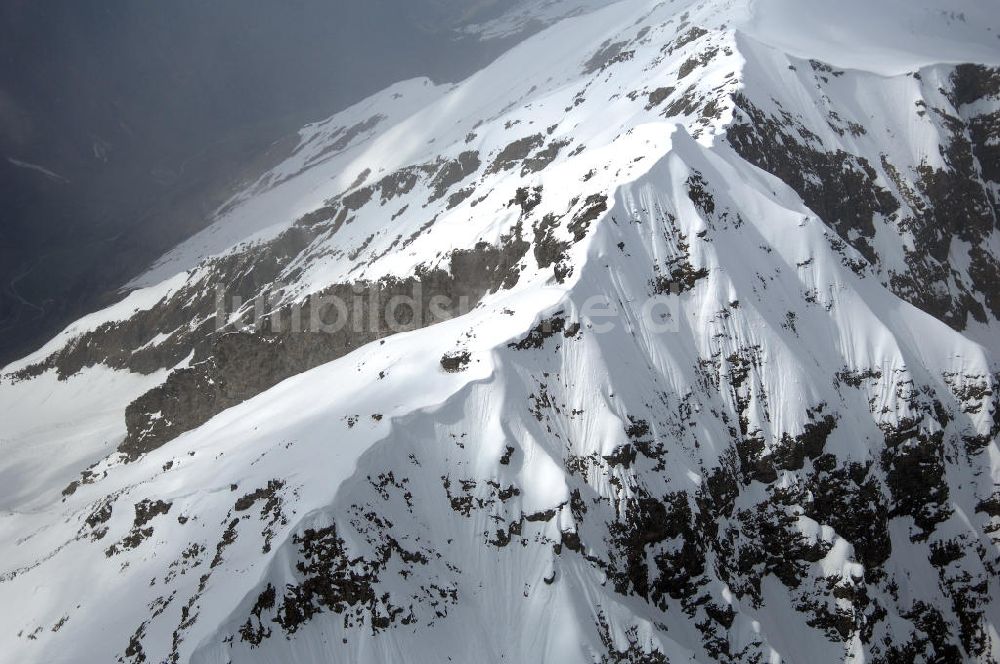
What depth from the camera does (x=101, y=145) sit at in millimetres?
169875

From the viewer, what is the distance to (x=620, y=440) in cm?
3638

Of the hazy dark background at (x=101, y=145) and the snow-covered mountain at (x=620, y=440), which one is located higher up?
the hazy dark background at (x=101, y=145)

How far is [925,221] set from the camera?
65312mm

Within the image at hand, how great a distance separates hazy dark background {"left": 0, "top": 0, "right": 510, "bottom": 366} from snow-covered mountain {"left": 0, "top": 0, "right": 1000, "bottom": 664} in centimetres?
8117

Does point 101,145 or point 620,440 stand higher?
point 101,145

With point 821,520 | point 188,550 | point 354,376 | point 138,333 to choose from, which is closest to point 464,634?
point 188,550

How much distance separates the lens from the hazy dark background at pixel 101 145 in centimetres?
13838

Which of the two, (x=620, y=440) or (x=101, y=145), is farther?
(x=101, y=145)

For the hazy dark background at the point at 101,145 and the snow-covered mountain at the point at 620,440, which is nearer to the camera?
the snow-covered mountain at the point at 620,440

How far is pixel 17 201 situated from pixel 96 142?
2927 cm

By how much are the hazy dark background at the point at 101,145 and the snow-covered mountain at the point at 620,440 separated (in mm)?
81169

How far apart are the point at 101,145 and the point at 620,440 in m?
188

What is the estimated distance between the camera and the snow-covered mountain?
31.1 m

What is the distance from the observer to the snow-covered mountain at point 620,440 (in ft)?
102
